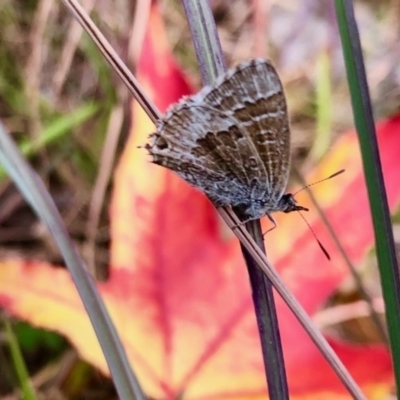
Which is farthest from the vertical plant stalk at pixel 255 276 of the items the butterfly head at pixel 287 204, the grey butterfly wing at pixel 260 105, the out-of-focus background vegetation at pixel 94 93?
the out-of-focus background vegetation at pixel 94 93

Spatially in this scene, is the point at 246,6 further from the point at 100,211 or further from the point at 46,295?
the point at 46,295

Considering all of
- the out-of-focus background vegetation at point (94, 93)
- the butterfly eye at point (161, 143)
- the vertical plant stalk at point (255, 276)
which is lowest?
the vertical plant stalk at point (255, 276)

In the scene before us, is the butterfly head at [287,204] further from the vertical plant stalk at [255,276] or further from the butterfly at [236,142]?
the vertical plant stalk at [255,276]

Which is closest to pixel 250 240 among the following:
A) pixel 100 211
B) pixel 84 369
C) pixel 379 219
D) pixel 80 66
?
pixel 379 219

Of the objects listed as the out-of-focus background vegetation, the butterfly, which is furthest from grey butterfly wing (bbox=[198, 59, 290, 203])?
the out-of-focus background vegetation

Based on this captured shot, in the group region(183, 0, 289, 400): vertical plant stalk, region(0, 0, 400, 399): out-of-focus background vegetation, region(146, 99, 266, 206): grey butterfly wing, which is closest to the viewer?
region(183, 0, 289, 400): vertical plant stalk

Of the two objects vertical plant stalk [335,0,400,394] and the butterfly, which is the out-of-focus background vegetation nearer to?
the butterfly
